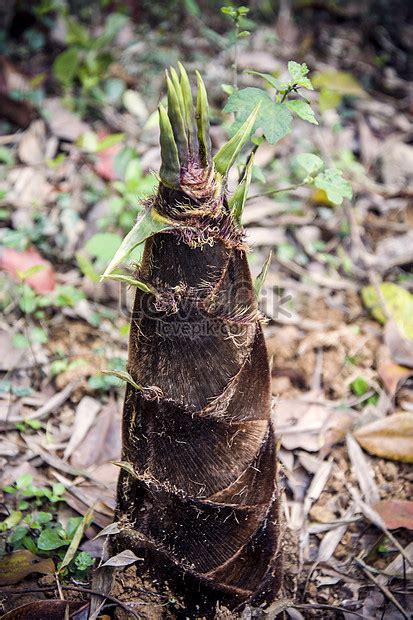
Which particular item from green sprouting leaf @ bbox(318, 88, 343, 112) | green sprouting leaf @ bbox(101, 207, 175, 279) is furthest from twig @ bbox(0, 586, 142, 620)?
green sprouting leaf @ bbox(318, 88, 343, 112)

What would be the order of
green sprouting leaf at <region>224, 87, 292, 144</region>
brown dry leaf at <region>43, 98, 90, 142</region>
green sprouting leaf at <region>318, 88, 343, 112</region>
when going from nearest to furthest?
green sprouting leaf at <region>224, 87, 292, 144</region> < brown dry leaf at <region>43, 98, 90, 142</region> < green sprouting leaf at <region>318, 88, 343, 112</region>

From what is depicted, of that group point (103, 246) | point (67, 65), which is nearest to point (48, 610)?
point (103, 246)

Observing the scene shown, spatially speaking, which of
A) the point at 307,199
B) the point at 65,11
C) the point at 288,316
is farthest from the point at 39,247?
the point at 65,11

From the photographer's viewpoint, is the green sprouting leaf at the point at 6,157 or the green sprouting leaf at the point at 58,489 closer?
the green sprouting leaf at the point at 58,489

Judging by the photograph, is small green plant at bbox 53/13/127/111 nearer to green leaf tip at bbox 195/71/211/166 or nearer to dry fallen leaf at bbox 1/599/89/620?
green leaf tip at bbox 195/71/211/166

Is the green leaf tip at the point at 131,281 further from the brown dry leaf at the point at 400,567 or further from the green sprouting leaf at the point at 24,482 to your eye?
the brown dry leaf at the point at 400,567

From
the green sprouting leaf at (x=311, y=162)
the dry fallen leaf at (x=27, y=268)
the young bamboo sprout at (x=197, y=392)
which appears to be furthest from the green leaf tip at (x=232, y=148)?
the dry fallen leaf at (x=27, y=268)

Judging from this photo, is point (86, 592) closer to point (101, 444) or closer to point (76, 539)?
point (76, 539)
